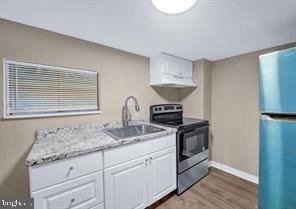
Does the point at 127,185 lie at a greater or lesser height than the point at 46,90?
lesser

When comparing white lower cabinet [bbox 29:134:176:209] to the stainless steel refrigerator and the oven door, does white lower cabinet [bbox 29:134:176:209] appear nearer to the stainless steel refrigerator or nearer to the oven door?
the oven door

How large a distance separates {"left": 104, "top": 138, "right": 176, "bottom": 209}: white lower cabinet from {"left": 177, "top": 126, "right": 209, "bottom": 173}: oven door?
12 centimetres

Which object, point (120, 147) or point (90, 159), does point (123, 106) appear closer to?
point (120, 147)

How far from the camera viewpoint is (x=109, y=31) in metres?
1.50

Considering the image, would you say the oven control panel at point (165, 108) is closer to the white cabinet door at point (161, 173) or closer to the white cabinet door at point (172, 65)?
the white cabinet door at point (172, 65)

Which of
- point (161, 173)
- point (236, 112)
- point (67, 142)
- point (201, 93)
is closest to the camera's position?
point (67, 142)

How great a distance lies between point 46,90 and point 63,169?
35.5 inches

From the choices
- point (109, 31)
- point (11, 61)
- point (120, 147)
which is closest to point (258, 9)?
point (109, 31)

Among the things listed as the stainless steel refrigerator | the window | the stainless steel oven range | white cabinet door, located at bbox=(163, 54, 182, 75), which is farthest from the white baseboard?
the window

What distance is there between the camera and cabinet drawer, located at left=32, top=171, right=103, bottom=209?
98 cm

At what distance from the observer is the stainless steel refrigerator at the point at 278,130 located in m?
1.03

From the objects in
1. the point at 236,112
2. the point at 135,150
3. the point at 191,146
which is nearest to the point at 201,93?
the point at 236,112

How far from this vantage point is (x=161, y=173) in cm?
167

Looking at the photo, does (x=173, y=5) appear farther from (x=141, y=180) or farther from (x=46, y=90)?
(x=141, y=180)
